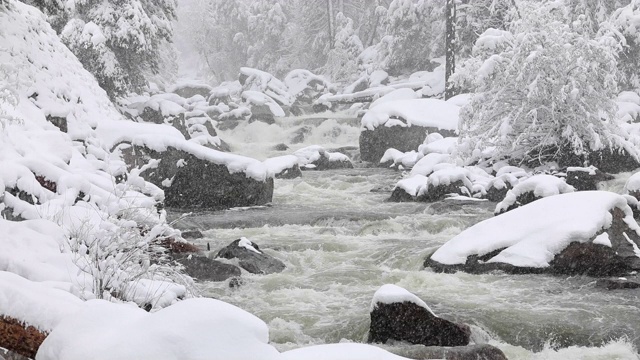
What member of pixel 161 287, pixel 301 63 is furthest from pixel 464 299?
pixel 301 63

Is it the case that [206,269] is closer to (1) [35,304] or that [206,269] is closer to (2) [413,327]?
(2) [413,327]

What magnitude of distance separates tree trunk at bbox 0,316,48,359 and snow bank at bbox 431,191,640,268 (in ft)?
19.9

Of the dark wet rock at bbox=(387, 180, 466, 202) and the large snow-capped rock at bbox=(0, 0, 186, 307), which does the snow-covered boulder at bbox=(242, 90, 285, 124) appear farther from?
the large snow-capped rock at bbox=(0, 0, 186, 307)

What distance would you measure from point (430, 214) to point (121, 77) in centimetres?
1054

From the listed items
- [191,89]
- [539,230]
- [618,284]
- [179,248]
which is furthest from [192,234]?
[191,89]

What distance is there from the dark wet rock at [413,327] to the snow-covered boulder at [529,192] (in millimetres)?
6160

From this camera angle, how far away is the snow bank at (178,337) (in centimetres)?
329

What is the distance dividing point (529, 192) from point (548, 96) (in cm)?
372

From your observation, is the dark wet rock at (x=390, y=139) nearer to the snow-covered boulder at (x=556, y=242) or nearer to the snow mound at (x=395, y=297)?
the snow-covered boulder at (x=556, y=242)

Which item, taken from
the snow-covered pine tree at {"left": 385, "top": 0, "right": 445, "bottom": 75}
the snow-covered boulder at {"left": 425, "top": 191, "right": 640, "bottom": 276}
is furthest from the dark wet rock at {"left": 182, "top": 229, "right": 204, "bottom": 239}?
the snow-covered pine tree at {"left": 385, "top": 0, "right": 445, "bottom": 75}

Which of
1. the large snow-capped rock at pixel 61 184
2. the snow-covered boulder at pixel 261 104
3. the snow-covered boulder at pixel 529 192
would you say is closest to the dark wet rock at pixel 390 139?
the snow-covered boulder at pixel 261 104

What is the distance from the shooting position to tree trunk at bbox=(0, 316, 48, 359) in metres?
4.20

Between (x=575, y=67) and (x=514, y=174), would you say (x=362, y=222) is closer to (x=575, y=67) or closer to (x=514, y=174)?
(x=514, y=174)

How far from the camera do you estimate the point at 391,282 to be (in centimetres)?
912
